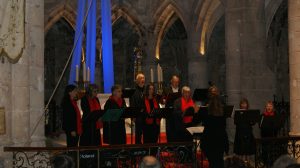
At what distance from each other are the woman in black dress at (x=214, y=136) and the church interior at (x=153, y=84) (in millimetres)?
17

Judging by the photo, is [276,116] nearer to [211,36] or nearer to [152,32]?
[152,32]

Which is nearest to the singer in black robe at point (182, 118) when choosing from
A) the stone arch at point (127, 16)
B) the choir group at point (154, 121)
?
the choir group at point (154, 121)

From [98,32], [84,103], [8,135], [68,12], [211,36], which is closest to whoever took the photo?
[8,135]

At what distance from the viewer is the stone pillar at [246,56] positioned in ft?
47.3

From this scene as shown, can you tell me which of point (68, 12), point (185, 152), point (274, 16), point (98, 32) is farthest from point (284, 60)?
point (185, 152)

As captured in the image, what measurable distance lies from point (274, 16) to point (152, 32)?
5601 mm

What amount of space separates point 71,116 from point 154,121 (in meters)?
1.77

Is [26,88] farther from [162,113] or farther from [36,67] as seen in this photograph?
[162,113]

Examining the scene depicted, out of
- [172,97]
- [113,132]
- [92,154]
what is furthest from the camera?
[172,97]

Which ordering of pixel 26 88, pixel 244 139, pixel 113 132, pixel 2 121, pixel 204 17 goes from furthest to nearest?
pixel 204 17, pixel 244 139, pixel 113 132, pixel 26 88, pixel 2 121

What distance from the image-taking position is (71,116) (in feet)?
28.8

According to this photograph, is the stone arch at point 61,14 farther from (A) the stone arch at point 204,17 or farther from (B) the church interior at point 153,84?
(A) the stone arch at point 204,17

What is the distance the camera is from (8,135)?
761 cm

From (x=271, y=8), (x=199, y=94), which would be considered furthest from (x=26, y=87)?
(x=271, y=8)
